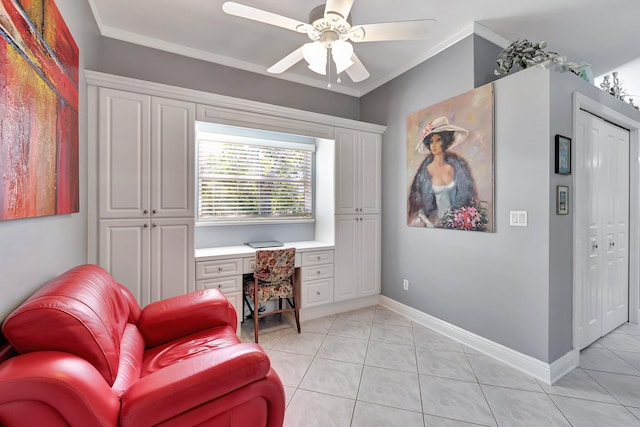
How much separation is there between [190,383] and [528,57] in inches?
119

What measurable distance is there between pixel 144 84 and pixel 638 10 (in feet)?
13.1

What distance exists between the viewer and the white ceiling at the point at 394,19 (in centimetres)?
222

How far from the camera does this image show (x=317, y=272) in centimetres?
307

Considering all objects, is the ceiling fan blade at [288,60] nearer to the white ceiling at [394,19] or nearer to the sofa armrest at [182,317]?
the white ceiling at [394,19]

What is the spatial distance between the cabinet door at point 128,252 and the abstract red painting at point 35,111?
1.89 feet

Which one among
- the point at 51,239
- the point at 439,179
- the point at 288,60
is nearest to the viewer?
the point at 51,239

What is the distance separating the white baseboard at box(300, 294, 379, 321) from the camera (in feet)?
10.0

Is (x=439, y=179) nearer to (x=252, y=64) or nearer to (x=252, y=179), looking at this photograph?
(x=252, y=179)

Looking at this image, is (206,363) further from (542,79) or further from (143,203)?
Result: (542,79)

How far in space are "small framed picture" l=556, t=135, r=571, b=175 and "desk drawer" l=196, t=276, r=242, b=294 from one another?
2.75m

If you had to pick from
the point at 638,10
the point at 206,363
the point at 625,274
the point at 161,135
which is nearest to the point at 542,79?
the point at 638,10

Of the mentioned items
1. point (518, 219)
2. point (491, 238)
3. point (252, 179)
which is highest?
point (252, 179)

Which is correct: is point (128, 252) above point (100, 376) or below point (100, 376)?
above

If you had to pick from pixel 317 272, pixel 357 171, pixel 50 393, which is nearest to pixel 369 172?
pixel 357 171
